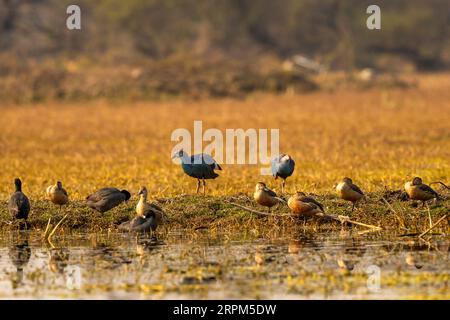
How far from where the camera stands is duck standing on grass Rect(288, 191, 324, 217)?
11.3 metres

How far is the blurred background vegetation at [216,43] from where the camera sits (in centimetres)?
3647

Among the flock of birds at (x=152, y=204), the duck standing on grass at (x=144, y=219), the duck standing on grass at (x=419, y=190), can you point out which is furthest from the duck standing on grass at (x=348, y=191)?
the duck standing on grass at (x=144, y=219)

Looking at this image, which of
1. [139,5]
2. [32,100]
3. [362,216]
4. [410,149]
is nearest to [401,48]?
[139,5]

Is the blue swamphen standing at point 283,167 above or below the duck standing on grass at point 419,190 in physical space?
above

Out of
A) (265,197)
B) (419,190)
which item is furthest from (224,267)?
(419,190)

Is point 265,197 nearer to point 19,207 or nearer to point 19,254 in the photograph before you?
point 19,207

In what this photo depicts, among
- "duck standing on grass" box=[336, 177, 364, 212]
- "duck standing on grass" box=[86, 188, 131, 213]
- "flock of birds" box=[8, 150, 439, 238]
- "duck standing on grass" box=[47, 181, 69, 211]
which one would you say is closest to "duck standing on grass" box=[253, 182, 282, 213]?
"flock of birds" box=[8, 150, 439, 238]

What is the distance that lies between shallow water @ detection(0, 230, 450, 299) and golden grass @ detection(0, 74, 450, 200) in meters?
2.82

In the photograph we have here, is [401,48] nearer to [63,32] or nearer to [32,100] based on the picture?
[63,32]

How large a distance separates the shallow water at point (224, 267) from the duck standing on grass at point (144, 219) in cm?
14

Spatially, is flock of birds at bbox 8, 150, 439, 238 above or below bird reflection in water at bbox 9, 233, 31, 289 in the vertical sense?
above

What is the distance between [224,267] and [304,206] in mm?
2208

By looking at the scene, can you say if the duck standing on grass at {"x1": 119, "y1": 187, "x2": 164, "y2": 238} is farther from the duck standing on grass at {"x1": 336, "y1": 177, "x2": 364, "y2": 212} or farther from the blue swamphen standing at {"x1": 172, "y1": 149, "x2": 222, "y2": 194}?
the duck standing on grass at {"x1": 336, "y1": 177, "x2": 364, "y2": 212}

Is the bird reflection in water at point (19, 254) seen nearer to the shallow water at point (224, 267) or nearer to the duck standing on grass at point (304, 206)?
the shallow water at point (224, 267)
